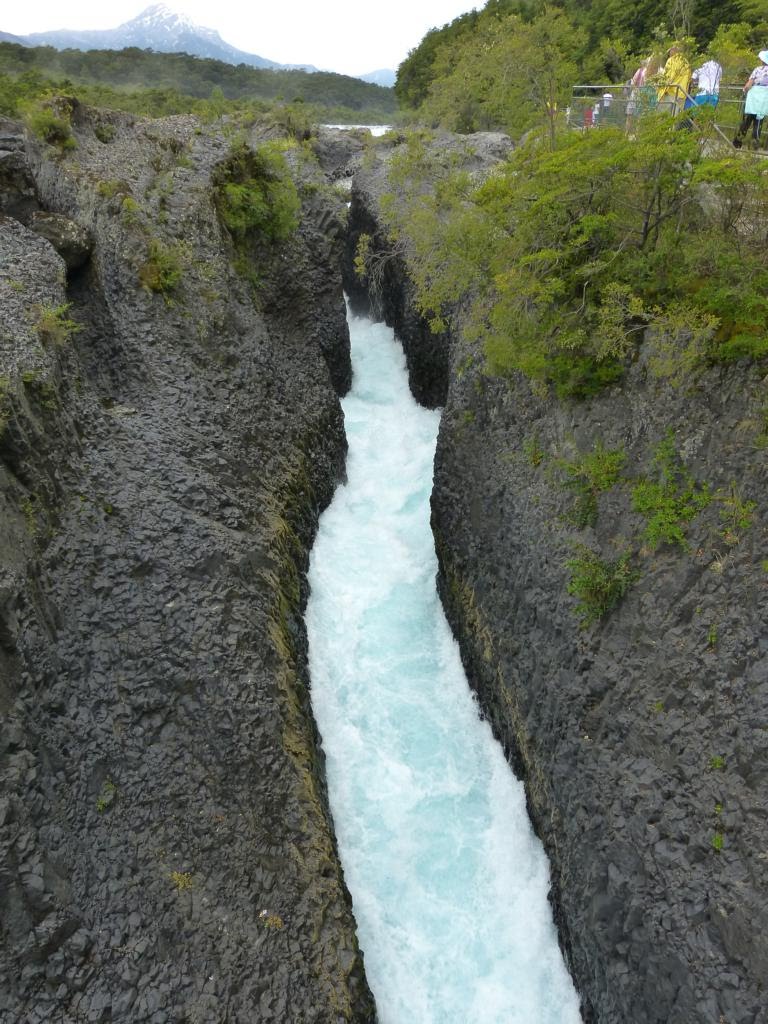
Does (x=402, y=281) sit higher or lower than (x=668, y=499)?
higher

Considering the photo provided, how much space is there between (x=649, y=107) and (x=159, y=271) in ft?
39.9

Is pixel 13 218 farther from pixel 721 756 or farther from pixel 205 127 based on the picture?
pixel 721 756

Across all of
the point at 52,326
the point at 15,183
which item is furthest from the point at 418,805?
the point at 15,183

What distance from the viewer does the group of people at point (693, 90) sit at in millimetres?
12164

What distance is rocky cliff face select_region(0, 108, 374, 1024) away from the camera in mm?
8336

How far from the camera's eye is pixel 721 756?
8.12m

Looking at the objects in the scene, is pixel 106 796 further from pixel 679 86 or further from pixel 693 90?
pixel 693 90

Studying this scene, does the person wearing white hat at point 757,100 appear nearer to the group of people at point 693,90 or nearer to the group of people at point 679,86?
the group of people at point 693,90

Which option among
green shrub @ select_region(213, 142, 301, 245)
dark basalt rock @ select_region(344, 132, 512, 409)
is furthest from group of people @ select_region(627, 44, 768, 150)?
green shrub @ select_region(213, 142, 301, 245)

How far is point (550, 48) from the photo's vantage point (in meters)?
18.7

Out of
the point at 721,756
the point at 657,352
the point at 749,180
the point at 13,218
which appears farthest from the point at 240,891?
the point at 13,218

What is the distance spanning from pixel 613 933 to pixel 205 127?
29.2 metres

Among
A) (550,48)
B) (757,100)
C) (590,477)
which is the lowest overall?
(590,477)

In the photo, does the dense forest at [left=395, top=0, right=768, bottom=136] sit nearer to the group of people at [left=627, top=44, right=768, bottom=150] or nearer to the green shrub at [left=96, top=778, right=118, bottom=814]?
the group of people at [left=627, top=44, right=768, bottom=150]
